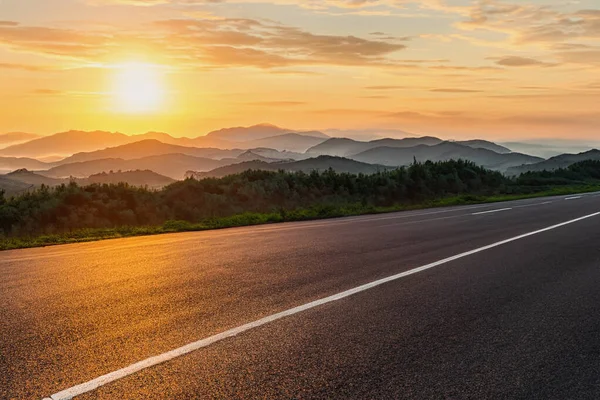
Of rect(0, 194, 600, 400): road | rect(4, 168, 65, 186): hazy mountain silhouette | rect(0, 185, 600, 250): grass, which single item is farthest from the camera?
rect(4, 168, 65, 186): hazy mountain silhouette

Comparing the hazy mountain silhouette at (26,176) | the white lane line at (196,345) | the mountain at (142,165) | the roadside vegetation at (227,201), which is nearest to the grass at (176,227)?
the roadside vegetation at (227,201)

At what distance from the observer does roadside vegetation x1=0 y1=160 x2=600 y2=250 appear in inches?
832

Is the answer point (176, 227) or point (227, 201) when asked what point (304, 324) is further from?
point (227, 201)

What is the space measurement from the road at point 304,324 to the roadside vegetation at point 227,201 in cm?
769

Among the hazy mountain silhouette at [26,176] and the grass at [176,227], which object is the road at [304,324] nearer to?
the grass at [176,227]

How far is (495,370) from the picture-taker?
4.92m

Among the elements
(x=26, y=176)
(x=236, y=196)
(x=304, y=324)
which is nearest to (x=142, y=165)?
(x=26, y=176)

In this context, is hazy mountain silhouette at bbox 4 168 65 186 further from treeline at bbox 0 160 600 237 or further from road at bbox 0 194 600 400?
road at bbox 0 194 600 400

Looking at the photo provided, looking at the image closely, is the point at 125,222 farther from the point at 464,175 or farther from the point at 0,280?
the point at 464,175

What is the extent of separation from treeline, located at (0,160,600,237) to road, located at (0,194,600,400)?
1153 centimetres

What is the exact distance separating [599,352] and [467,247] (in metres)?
6.86

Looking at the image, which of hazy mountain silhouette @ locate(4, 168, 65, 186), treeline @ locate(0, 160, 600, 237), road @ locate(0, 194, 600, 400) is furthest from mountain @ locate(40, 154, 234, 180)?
road @ locate(0, 194, 600, 400)

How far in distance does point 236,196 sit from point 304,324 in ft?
83.7

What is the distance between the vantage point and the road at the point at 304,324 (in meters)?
4.54
